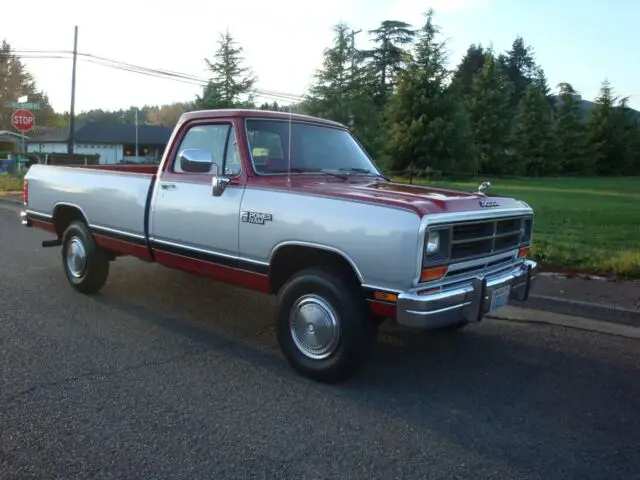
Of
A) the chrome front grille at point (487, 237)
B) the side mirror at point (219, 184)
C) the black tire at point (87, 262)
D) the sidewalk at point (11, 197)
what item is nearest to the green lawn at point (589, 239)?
Answer: the chrome front grille at point (487, 237)

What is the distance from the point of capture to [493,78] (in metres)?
41.0

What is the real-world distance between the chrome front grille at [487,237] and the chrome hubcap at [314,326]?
3.12 ft

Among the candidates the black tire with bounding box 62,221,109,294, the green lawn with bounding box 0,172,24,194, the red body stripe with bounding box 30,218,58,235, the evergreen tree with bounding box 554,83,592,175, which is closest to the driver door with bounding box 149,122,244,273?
the black tire with bounding box 62,221,109,294

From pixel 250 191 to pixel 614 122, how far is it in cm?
5643

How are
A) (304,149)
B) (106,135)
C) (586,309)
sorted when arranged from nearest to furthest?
1. (304,149)
2. (586,309)
3. (106,135)

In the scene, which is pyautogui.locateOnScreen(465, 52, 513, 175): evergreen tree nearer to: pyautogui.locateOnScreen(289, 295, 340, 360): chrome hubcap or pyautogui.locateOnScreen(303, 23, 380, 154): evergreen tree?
pyautogui.locateOnScreen(303, 23, 380, 154): evergreen tree

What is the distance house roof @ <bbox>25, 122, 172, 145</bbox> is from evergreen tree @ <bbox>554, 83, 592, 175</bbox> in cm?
3912

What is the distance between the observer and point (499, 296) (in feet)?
13.9

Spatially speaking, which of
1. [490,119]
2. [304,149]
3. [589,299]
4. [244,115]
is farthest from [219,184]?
[490,119]

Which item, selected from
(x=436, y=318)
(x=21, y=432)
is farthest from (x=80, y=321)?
(x=436, y=318)

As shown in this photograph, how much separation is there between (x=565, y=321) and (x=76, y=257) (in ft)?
17.5

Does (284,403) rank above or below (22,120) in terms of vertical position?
below

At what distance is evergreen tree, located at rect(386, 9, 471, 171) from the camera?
101 ft

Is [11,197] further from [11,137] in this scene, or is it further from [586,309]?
[11,137]
